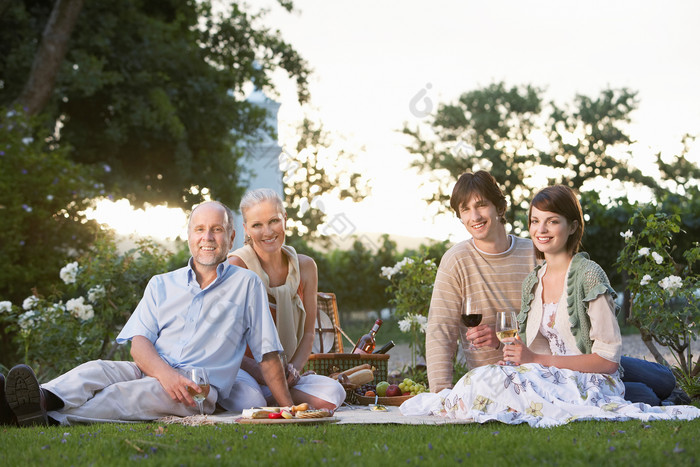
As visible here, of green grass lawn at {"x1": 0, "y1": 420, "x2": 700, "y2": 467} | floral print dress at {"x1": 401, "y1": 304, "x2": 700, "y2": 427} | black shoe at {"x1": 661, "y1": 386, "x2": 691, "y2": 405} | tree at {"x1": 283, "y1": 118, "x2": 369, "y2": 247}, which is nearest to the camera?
green grass lawn at {"x1": 0, "y1": 420, "x2": 700, "y2": 467}

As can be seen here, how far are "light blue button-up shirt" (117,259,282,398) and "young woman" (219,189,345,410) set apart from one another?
1.06ft

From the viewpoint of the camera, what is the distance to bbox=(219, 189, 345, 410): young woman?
518cm

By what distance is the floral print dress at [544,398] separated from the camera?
4223mm

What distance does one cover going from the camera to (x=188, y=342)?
16.0 ft

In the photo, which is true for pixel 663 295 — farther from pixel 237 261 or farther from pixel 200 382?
pixel 200 382

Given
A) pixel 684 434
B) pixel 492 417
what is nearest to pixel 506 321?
pixel 492 417

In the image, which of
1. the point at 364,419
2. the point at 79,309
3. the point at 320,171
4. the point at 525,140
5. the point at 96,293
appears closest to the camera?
the point at 364,419

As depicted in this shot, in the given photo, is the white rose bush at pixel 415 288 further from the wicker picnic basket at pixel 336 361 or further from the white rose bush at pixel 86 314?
the white rose bush at pixel 86 314

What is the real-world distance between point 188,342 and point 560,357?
222cm

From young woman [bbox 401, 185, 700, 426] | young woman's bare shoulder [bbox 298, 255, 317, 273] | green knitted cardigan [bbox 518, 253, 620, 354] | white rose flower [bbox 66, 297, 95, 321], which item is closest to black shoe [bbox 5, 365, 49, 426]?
young woman's bare shoulder [bbox 298, 255, 317, 273]

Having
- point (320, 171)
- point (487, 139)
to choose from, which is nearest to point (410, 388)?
point (320, 171)

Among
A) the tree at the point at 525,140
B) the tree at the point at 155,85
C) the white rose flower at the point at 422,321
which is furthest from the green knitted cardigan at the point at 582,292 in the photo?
the tree at the point at 525,140

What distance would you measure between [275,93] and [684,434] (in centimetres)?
1486

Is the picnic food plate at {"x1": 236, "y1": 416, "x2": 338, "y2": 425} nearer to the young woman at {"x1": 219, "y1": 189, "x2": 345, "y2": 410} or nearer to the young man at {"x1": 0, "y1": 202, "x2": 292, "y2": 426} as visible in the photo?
the young man at {"x1": 0, "y1": 202, "x2": 292, "y2": 426}
